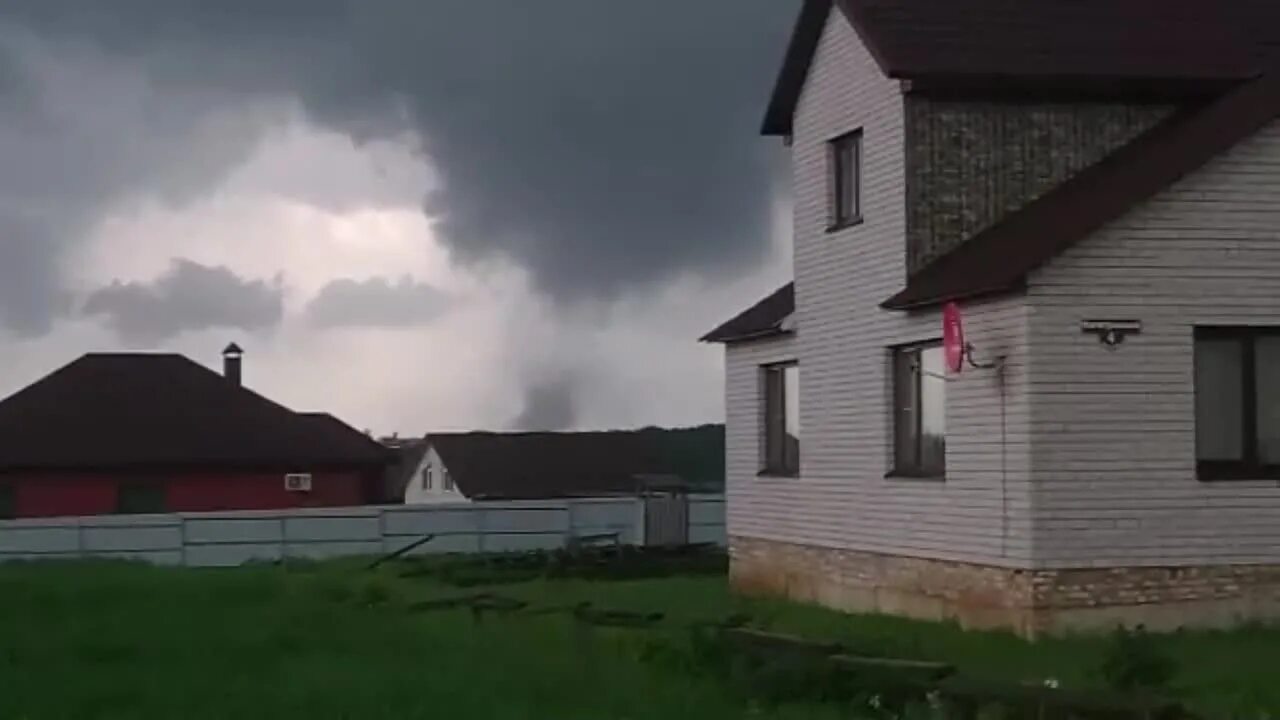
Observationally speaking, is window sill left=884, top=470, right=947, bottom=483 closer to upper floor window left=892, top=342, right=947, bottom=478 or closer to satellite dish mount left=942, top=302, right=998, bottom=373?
upper floor window left=892, top=342, right=947, bottom=478

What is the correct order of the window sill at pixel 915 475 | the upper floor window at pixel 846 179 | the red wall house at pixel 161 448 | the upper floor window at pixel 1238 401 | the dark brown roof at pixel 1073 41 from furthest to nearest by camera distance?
the red wall house at pixel 161 448 < the upper floor window at pixel 846 179 < the dark brown roof at pixel 1073 41 < the window sill at pixel 915 475 < the upper floor window at pixel 1238 401

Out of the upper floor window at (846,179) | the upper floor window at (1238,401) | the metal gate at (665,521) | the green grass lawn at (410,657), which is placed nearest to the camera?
the green grass lawn at (410,657)

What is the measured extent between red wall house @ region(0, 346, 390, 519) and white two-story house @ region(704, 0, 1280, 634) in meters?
30.2

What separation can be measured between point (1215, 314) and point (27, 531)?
2935 cm

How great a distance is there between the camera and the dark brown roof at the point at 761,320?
2693 cm

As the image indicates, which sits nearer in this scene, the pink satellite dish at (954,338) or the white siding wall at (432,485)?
the pink satellite dish at (954,338)

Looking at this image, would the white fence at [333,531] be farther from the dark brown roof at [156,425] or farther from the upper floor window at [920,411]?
the upper floor window at [920,411]

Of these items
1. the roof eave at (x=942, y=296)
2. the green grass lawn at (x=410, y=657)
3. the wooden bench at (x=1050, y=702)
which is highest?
the roof eave at (x=942, y=296)

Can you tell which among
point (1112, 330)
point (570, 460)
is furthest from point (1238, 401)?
point (570, 460)

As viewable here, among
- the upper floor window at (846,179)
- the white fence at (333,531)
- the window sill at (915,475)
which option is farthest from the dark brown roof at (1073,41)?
the white fence at (333,531)

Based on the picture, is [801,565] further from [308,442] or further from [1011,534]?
[308,442]

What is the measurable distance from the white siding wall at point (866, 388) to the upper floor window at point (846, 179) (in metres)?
0.14

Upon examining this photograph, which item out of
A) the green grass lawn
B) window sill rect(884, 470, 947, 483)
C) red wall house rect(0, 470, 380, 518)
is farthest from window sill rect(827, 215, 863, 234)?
red wall house rect(0, 470, 380, 518)

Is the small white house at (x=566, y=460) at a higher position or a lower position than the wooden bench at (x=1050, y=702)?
higher
